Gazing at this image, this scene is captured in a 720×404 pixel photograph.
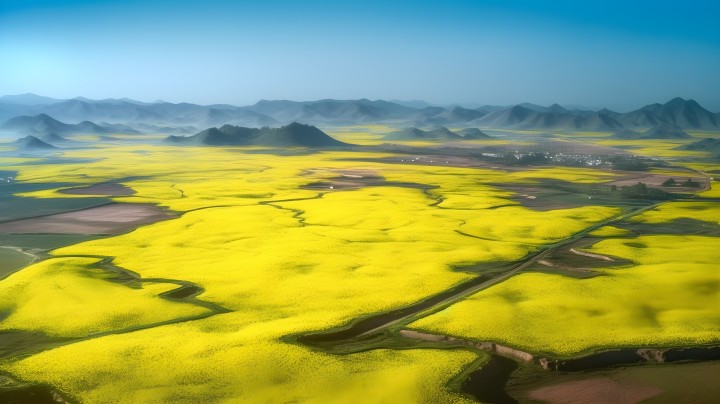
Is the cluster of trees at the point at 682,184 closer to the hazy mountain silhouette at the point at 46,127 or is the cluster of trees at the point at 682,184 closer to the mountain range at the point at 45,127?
the mountain range at the point at 45,127

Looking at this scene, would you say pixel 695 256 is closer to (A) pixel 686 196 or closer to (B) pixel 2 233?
(A) pixel 686 196

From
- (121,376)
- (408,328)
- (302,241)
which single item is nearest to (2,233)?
(302,241)

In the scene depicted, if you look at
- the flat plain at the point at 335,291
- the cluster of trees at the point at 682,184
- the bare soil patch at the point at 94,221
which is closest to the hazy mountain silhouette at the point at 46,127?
the bare soil patch at the point at 94,221

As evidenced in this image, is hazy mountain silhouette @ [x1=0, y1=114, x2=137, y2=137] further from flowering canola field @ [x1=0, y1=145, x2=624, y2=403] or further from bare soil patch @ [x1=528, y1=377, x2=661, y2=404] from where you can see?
bare soil patch @ [x1=528, y1=377, x2=661, y2=404]

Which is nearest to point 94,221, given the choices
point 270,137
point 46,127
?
point 270,137

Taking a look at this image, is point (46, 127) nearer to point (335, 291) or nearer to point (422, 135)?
point (422, 135)
